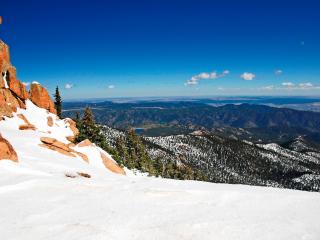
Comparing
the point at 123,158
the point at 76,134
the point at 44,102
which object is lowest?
the point at 123,158

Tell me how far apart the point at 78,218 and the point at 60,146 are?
3354 centimetres

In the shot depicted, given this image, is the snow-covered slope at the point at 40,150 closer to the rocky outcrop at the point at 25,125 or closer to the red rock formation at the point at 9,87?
the rocky outcrop at the point at 25,125

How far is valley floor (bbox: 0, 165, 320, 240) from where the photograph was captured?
49.2ft

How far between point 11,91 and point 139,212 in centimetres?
6115

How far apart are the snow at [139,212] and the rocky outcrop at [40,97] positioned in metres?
53.2

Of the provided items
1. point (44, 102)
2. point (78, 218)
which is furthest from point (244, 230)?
point (44, 102)

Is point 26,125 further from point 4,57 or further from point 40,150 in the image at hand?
point 40,150

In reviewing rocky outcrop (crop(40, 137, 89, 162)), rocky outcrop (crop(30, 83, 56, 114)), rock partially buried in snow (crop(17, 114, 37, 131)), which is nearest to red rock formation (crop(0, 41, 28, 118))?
rock partially buried in snow (crop(17, 114, 37, 131))

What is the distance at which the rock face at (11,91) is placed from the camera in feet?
208

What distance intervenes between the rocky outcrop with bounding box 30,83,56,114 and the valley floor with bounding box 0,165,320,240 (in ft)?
184

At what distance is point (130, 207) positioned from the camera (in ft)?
65.1

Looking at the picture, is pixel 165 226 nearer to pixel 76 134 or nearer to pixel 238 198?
pixel 238 198

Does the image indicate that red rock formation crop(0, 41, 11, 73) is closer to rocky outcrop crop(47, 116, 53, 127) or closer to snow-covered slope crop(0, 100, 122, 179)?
snow-covered slope crop(0, 100, 122, 179)

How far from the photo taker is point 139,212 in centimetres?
1869
